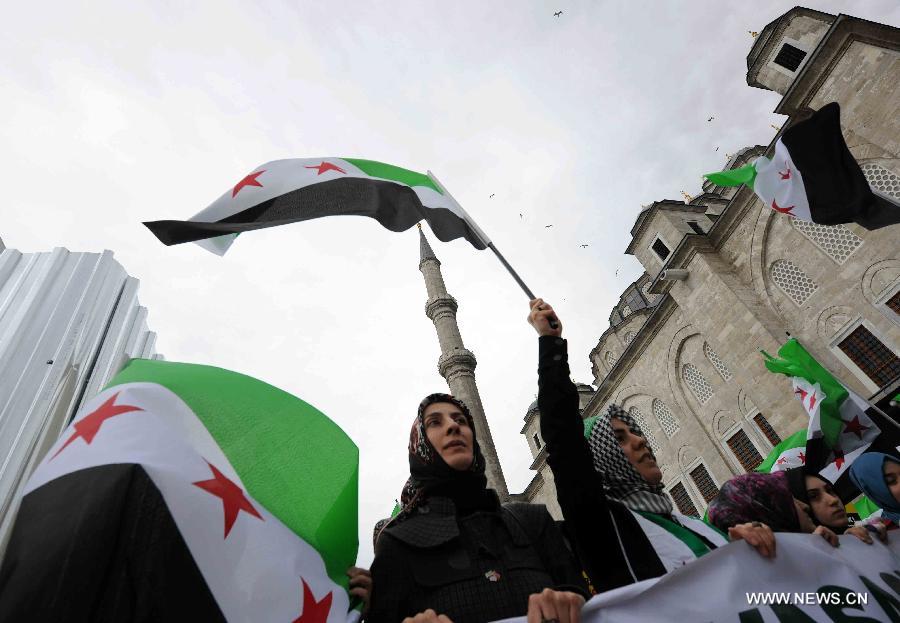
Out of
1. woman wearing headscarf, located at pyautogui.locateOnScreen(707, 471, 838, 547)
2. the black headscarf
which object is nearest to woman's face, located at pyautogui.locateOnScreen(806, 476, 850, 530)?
woman wearing headscarf, located at pyautogui.locateOnScreen(707, 471, 838, 547)

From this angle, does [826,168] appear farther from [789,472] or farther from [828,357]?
[828,357]

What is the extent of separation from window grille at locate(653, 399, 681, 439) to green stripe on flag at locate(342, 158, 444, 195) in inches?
538

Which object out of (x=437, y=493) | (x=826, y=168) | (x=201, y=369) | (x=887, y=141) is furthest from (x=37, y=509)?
(x=887, y=141)

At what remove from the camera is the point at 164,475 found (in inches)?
64.7

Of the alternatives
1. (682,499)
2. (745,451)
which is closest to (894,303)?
(745,451)

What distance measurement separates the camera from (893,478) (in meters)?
3.38

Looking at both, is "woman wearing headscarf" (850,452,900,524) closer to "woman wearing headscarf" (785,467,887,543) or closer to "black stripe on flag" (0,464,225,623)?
"woman wearing headscarf" (785,467,887,543)

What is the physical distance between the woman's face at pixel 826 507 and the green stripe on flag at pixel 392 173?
350 cm

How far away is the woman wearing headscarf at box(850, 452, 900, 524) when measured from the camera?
338 cm

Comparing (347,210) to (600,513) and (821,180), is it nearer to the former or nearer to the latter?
(600,513)

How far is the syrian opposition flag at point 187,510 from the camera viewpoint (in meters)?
1.33

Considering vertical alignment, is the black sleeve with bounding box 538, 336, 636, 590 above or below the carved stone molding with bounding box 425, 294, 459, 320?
below

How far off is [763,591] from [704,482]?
48.3ft

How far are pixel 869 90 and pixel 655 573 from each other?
11.9 metres
